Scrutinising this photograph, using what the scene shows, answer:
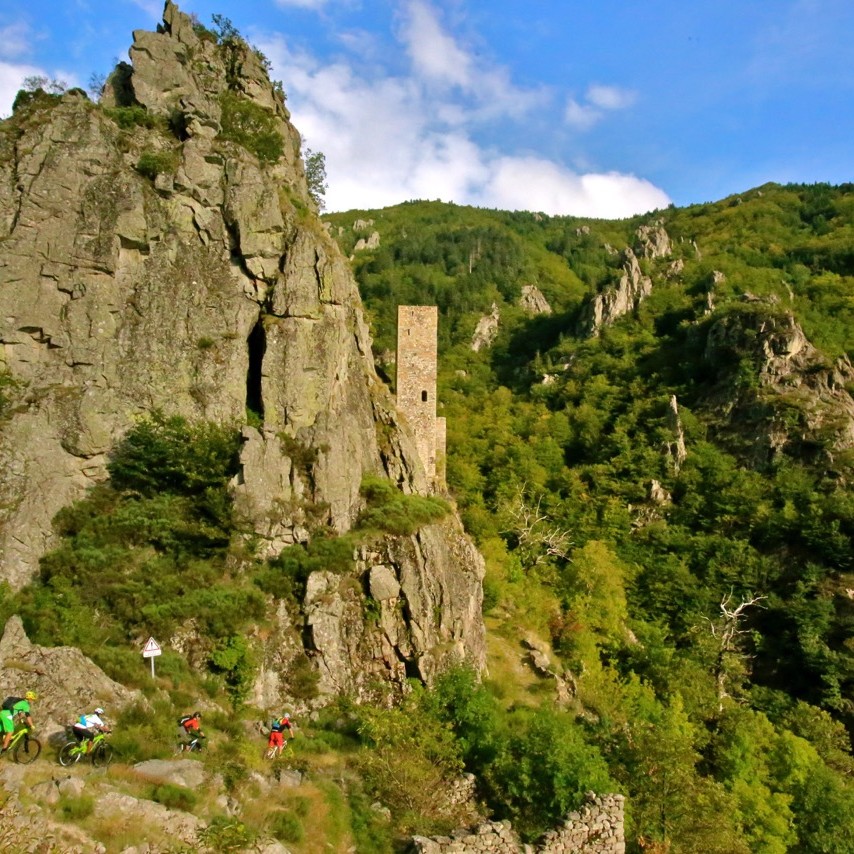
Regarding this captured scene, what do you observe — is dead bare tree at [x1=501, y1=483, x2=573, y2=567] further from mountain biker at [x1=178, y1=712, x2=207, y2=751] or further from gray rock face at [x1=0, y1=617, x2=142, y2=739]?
gray rock face at [x1=0, y1=617, x2=142, y2=739]

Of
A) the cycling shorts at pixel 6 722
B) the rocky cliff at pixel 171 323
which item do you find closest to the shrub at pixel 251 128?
the rocky cliff at pixel 171 323

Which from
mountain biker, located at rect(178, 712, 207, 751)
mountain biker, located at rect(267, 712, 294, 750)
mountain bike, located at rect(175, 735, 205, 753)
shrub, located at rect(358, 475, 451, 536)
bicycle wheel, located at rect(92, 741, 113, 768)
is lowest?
mountain biker, located at rect(267, 712, 294, 750)

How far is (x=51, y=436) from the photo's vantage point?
65.1 feet

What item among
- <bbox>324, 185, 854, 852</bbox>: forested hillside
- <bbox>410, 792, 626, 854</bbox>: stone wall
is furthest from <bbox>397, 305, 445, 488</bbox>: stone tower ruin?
<bbox>410, 792, 626, 854</bbox>: stone wall

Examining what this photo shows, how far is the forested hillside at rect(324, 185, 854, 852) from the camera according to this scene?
75.8ft

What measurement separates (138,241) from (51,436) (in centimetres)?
662

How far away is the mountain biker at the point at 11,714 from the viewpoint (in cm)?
1151

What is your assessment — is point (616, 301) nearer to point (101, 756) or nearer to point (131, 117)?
point (131, 117)

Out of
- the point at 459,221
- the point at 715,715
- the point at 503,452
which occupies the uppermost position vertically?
the point at 459,221

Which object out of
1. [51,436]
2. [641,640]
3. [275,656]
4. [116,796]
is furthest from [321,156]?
[116,796]

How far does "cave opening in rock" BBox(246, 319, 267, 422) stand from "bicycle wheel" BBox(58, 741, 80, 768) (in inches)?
461

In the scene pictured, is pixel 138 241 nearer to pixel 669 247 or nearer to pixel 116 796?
pixel 116 796

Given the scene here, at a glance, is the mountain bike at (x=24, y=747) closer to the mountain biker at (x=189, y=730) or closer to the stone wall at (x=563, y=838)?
the mountain biker at (x=189, y=730)

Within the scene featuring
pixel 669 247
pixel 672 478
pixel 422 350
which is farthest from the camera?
pixel 669 247
